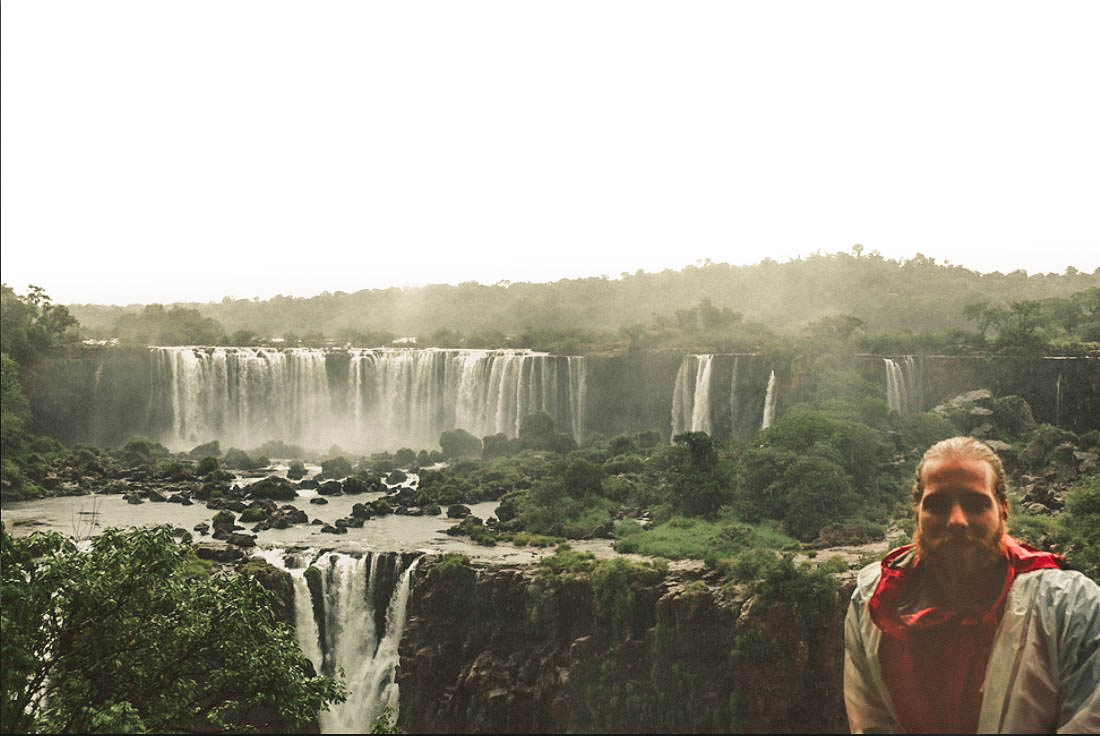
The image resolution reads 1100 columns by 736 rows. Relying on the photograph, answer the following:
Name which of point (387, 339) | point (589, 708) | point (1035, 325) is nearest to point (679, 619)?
point (589, 708)

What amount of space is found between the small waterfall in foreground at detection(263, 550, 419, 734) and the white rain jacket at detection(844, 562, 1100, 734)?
20156 mm

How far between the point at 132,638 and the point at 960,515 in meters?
8.64

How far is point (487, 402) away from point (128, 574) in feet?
104

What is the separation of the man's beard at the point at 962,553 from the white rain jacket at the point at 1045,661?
7cm

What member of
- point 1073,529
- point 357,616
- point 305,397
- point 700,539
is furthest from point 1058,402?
point 305,397

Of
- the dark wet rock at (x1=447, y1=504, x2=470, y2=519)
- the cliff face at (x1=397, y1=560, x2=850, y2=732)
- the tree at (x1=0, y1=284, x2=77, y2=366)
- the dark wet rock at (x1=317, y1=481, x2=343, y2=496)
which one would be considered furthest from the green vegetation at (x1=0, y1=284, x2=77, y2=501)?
the cliff face at (x1=397, y1=560, x2=850, y2=732)

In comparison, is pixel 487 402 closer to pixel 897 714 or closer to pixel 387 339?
pixel 387 339

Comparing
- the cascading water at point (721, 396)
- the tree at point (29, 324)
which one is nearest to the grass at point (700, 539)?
the cascading water at point (721, 396)

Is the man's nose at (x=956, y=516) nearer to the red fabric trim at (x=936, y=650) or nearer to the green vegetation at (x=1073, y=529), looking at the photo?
the red fabric trim at (x=936, y=650)

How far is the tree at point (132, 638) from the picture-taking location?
871 cm

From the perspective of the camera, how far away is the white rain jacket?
2.03 metres

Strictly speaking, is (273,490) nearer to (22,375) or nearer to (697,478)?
(697,478)

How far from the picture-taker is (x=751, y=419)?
36.8m

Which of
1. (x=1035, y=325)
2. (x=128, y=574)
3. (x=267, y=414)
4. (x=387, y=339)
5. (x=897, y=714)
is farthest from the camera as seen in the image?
(x=387, y=339)
